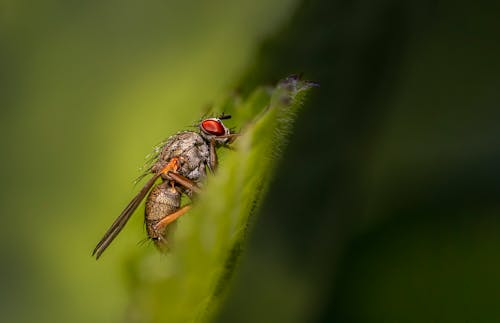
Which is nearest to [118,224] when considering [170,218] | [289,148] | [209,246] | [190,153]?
[170,218]

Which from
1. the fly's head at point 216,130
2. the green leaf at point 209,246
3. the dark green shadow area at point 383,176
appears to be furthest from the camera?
the fly's head at point 216,130

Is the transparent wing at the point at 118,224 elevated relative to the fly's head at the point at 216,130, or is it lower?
lower

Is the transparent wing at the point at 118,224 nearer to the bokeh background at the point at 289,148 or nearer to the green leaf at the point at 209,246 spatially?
the bokeh background at the point at 289,148

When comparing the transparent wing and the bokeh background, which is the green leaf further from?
the transparent wing

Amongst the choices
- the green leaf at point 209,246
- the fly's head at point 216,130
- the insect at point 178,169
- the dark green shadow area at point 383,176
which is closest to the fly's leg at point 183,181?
the insect at point 178,169

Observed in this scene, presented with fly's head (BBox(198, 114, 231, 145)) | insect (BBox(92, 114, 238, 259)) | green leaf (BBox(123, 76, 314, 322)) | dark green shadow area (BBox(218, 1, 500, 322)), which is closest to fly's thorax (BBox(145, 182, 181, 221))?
insect (BBox(92, 114, 238, 259))

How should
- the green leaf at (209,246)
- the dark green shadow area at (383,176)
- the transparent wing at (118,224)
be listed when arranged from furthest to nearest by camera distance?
the transparent wing at (118,224) → the dark green shadow area at (383,176) → the green leaf at (209,246)

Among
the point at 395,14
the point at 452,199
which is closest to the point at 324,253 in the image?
the point at 395,14

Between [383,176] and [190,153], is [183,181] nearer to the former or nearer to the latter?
[190,153]
